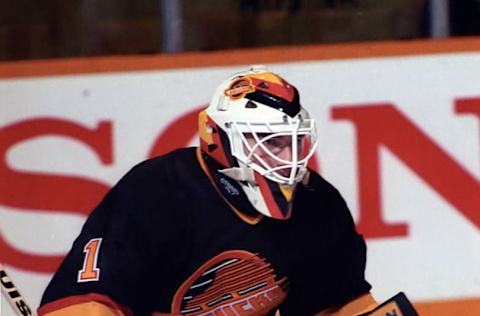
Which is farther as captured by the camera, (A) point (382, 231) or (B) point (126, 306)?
(A) point (382, 231)

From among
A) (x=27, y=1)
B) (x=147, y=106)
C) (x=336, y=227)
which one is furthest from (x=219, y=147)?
(x=27, y=1)

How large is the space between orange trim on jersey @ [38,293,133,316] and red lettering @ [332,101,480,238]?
1.60 m

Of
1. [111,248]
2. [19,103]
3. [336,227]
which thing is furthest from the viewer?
[19,103]

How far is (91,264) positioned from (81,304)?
0.08 metres

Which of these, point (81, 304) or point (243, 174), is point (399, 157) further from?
point (81, 304)

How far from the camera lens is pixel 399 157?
475 centimetres

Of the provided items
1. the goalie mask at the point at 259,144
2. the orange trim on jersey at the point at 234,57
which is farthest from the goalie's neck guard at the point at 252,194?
the orange trim on jersey at the point at 234,57

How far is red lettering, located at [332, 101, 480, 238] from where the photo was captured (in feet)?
15.5

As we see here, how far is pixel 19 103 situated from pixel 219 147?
4.47 feet

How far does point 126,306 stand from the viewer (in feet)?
10.6

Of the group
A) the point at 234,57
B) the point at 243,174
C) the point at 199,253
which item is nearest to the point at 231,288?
the point at 199,253

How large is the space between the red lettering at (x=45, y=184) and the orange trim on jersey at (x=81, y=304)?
4.62 feet

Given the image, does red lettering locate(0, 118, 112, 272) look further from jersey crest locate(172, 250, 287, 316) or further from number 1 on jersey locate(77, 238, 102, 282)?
number 1 on jersey locate(77, 238, 102, 282)

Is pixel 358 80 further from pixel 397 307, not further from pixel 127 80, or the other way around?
pixel 397 307
